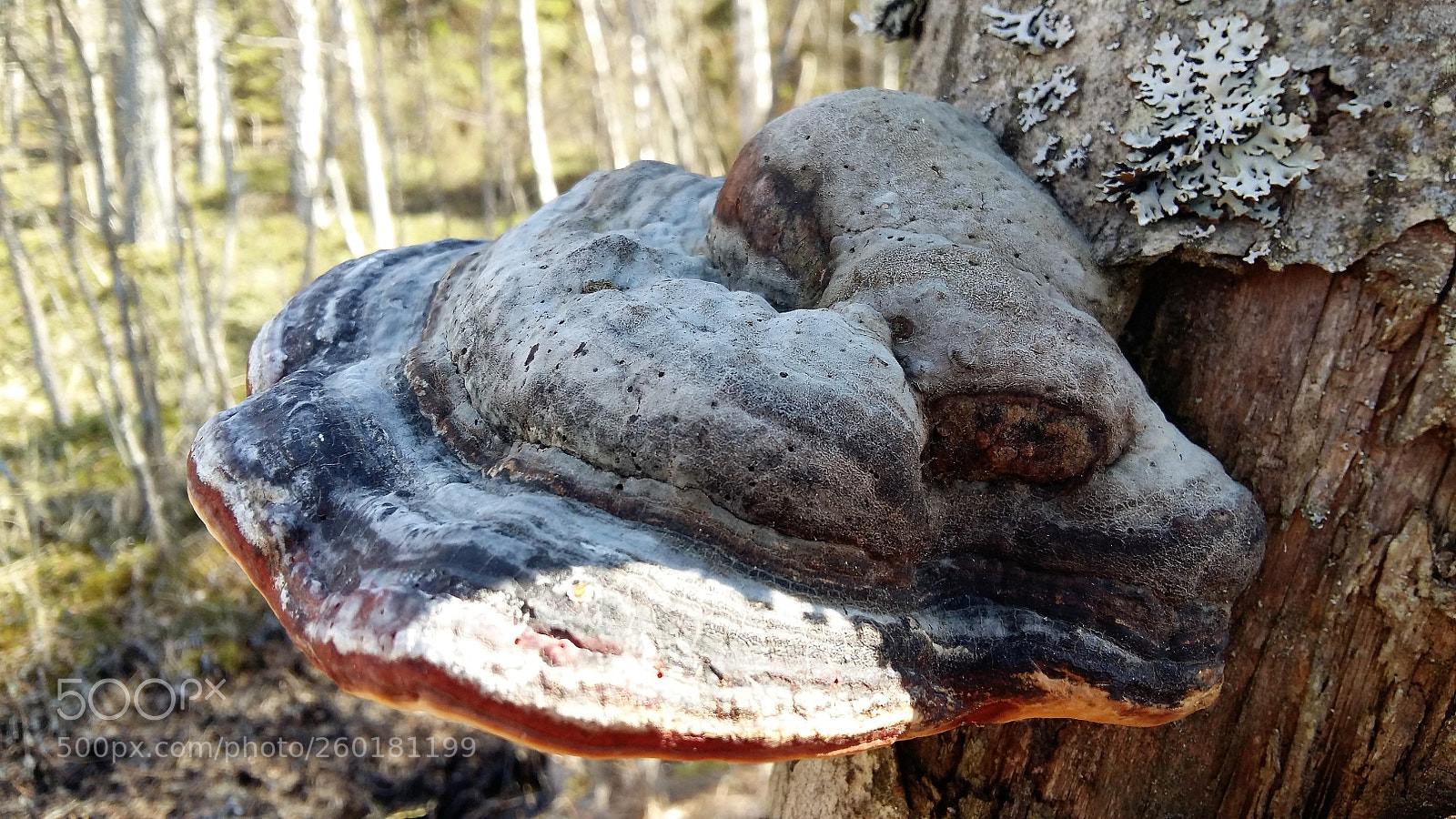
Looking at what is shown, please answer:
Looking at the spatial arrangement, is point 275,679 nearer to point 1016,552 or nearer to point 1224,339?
point 1016,552

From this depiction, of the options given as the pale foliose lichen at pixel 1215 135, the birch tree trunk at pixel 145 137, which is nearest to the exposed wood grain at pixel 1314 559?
the pale foliose lichen at pixel 1215 135

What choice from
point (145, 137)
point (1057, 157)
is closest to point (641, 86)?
point (145, 137)

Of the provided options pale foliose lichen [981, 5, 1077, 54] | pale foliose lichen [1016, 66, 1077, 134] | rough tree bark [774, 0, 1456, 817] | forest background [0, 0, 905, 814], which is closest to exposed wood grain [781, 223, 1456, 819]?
rough tree bark [774, 0, 1456, 817]

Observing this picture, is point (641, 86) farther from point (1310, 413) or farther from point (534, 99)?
point (1310, 413)

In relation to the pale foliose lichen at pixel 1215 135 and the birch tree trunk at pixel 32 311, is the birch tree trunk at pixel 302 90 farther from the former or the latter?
the pale foliose lichen at pixel 1215 135

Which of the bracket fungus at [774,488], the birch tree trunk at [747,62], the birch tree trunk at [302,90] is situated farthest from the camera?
the birch tree trunk at [302,90]

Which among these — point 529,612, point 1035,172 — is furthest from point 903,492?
point 1035,172
